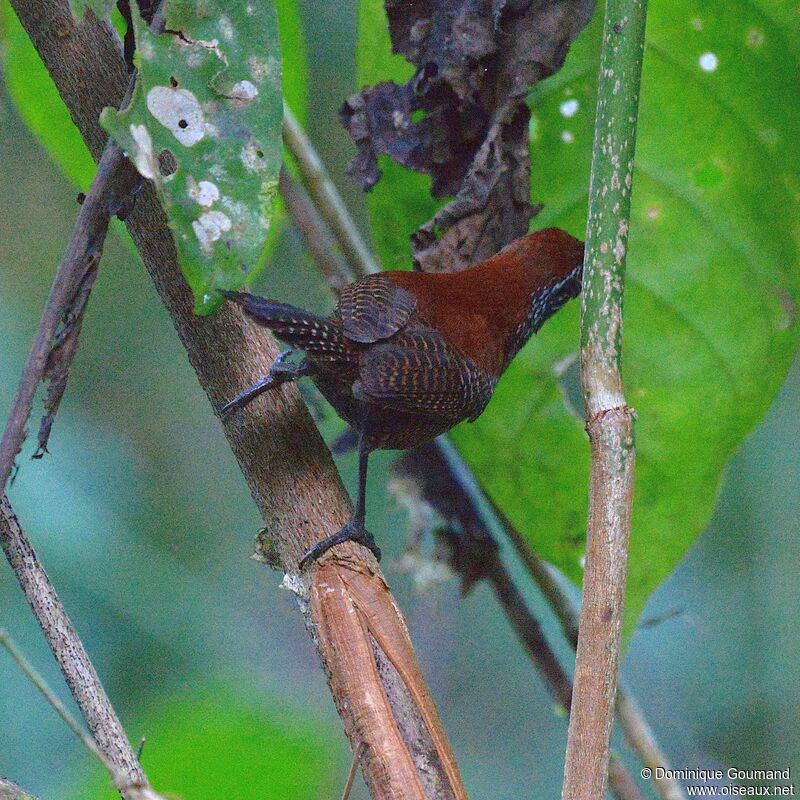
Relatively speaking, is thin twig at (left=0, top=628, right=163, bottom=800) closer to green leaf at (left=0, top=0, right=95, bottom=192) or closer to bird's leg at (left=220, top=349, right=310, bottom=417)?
bird's leg at (left=220, top=349, right=310, bottom=417)

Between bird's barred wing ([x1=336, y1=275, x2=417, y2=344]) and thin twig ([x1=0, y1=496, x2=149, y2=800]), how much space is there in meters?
0.77

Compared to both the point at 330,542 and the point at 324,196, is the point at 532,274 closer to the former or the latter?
the point at 324,196

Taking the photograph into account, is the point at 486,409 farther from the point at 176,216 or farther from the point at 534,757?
the point at 534,757

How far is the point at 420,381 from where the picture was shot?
5.56 ft

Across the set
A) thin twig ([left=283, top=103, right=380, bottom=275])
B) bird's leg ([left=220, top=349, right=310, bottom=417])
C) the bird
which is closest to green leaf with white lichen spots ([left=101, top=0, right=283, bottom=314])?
bird's leg ([left=220, top=349, right=310, bottom=417])

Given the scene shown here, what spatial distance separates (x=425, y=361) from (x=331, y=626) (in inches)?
27.8

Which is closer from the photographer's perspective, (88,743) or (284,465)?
(88,743)

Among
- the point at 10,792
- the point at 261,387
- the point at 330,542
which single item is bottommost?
the point at 10,792

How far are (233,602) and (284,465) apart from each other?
3139 millimetres

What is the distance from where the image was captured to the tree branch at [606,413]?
3.27 feet

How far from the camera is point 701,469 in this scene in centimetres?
159

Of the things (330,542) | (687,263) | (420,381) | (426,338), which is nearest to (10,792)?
(330,542)

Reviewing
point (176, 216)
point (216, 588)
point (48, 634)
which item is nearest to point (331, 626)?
point (48, 634)

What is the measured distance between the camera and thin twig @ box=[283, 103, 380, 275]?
6.43 ft
